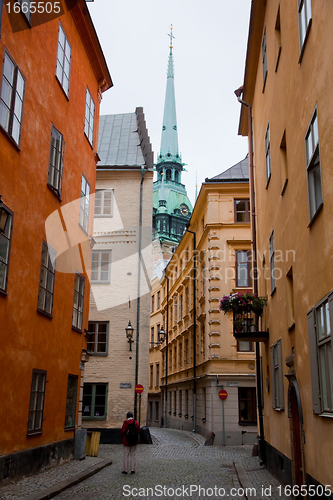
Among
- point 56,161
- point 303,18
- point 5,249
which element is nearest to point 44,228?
point 56,161

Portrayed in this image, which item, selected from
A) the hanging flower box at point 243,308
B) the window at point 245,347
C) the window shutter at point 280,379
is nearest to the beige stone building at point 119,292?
the window at point 245,347

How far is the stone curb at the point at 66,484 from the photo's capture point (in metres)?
9.21

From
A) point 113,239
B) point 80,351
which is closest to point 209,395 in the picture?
point 113,239

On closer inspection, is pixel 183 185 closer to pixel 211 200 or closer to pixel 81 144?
pixel 211 200

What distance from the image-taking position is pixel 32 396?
39.3ft

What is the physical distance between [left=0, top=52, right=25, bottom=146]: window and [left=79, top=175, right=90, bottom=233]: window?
5.57 metres

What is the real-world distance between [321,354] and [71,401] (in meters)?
9.74

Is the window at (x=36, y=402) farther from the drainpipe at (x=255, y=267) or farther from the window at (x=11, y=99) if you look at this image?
the drainpipe at (x=255, y=267)

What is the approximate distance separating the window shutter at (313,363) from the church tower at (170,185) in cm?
10497

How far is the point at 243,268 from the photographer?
87.1ft

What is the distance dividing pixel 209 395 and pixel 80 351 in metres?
11.4

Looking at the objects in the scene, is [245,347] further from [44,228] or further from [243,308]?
[44,228]

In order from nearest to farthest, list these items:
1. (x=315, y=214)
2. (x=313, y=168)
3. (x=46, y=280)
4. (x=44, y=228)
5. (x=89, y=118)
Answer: (x=315, y=214)
(x=313, y=168)
(x=44, y=228)
(x=46, y=280)
(x=89, y=118)

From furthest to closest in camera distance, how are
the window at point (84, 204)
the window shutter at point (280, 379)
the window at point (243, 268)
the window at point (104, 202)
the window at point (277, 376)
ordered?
the window at point (243, 268)
the window at point (104, 202)
the window at point (84, 204)
the window at point (277, 376)
the window shutter at point (280, 379)
